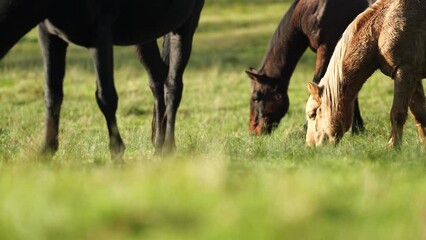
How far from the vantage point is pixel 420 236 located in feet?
12.1

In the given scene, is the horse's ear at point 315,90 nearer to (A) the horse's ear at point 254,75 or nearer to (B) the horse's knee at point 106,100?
(B) the horse's knee at point 106,100

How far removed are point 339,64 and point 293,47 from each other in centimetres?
440

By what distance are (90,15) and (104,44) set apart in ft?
1.15

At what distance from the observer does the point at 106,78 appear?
25.5 feet

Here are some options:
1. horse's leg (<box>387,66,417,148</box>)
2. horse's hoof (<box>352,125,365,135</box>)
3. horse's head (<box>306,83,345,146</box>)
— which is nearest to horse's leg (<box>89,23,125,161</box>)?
horse's head (<box>306,83,345,146</box>)

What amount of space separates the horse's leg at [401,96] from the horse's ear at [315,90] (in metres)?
0.76

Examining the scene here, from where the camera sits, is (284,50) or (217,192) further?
(284,50)

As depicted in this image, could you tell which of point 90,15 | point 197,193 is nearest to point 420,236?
point 197,193

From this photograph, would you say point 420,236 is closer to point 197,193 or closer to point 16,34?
point 197,193

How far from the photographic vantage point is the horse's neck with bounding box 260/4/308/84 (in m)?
12.8

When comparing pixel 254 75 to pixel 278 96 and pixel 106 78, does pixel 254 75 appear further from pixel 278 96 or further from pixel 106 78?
pixel 106 78

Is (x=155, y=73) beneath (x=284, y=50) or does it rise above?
above

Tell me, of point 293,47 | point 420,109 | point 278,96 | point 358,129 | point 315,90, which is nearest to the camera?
point 315,90

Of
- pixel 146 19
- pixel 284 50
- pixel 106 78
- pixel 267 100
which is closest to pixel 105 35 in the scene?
pixel 106 78
